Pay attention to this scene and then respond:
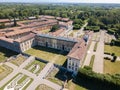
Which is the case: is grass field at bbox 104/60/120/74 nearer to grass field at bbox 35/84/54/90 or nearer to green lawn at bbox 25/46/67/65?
green lawn at bbox 25/46/67/65

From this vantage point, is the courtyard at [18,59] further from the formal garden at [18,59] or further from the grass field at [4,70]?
the grass field at [4,70]

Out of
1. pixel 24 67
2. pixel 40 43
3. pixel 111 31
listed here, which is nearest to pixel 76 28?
pixel 111 31

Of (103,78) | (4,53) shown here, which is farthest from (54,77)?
(4,53)

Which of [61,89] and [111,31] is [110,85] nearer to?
[61,89]

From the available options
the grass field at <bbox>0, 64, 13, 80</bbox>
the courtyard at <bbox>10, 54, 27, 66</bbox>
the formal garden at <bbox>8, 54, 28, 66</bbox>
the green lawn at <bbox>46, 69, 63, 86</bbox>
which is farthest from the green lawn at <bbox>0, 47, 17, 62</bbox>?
the green lawn at <bbox>46, 69, 63, 86</bbox>

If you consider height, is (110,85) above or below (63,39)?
below

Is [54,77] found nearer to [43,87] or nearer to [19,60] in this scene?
[43,87]

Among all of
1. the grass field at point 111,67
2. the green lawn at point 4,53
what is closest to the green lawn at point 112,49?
the grass field at point 111,67
